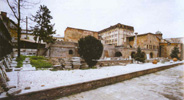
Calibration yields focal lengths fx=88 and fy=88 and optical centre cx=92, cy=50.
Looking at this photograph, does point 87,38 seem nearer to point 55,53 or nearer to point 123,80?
point 123,80

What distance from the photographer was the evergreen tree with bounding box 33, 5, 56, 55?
16250 millimetres

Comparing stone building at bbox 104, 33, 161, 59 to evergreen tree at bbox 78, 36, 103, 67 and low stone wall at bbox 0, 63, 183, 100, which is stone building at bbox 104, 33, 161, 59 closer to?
evergreen tree at bbox 78, 36, 103, 67

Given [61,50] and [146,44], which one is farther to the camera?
[146,44]

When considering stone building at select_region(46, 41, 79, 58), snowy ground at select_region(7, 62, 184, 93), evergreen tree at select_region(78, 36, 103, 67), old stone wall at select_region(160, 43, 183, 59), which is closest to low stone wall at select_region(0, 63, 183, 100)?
snowy ground at select_region(7, 62, 184, 93)

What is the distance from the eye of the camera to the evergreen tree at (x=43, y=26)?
53.3 ft

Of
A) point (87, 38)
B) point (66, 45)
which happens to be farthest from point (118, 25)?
point (87, 38)

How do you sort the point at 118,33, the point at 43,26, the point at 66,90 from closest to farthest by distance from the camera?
the point at 66,90 → the point at 43,26 → the point at 118,33

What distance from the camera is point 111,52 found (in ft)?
82.4

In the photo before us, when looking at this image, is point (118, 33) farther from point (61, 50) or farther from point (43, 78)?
point (43, 78)

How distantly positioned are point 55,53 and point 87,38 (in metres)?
8.84

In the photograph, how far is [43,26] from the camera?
1691 centimetres

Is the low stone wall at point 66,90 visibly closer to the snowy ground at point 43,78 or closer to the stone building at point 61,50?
the snowy ground at point 43,78

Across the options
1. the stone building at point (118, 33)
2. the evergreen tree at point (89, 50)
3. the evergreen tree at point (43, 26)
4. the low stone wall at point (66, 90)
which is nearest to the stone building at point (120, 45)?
the stone building at point (118, 33)

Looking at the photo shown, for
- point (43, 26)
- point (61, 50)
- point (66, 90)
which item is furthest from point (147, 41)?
point (66, 90)
